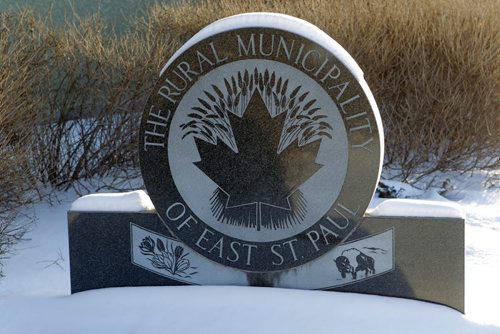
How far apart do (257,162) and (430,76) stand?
4.23 m

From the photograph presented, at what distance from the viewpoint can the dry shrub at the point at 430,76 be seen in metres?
8.41

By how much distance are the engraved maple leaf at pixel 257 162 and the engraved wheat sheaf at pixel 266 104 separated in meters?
0.03

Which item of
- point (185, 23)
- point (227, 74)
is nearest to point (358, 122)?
point (227, 74)

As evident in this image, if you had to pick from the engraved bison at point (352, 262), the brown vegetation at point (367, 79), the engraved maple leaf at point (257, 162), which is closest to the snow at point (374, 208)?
the engraved bison at point (352, 262)

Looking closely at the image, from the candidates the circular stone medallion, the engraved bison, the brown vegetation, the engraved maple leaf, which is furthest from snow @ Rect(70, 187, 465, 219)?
the brown vegetation

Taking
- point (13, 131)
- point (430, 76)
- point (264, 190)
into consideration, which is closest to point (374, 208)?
point (264, 190)

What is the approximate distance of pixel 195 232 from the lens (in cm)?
507

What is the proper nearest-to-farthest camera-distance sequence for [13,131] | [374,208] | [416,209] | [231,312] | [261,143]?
[231,312], [416,209], [261,143], [374,208], [13,131]

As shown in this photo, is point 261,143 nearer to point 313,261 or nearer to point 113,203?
point 313,261

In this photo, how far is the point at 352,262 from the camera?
16.1ft

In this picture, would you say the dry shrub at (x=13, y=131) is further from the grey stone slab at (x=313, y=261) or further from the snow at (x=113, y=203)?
the grey stone slab at (x=313, y=261)

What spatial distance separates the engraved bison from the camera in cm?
489

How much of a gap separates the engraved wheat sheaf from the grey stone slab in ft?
2.12

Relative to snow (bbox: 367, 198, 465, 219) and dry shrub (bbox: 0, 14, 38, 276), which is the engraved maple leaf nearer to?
snow (bbox: 367, 198, 465, 219)
